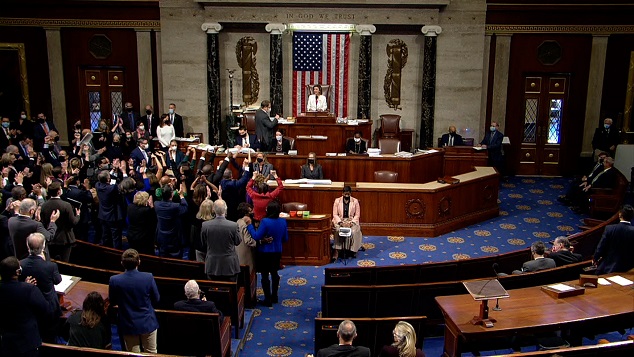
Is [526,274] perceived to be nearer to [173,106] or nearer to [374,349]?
[374,349]

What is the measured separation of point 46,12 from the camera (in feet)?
53.2

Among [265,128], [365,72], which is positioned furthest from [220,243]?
[365,72]

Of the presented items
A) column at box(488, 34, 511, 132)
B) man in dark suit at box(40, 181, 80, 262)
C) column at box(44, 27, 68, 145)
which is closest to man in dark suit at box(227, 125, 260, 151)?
man in dark suit at box(40, 181, 80, 262)

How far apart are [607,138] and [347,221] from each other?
813 centimetres

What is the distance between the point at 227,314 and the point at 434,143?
409 inches

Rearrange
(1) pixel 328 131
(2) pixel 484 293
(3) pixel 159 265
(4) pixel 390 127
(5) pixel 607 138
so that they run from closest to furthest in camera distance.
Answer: (2) pixel 484 293, (3) pixel 159 265, (1) pixel 328 131, (5) pixel 607 138, (4) pixel 390 127

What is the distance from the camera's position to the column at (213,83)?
15.9 meters

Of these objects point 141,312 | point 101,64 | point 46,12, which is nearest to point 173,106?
point 101,64

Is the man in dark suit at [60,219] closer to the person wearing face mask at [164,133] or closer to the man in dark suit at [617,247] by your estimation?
the man in dark suit at [617,247]

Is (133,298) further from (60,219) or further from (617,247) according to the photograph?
(617,247)

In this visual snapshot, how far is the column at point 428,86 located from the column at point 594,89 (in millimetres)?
3771

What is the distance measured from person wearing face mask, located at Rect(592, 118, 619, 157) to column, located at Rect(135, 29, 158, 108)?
10.9 m

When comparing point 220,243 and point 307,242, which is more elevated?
point 220,243

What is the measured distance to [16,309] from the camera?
5.16 m
